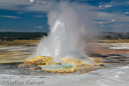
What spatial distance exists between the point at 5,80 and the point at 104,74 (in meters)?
6.20

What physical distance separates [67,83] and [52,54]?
9.37m

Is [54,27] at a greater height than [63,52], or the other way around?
[54,27]

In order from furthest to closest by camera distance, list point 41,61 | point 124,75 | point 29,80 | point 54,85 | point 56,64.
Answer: point 41,61
point 56,64
point 124,75
point 29,80
point 54,85

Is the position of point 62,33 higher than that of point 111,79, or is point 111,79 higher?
point 62,33

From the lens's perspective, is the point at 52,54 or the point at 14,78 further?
the point at 52,54

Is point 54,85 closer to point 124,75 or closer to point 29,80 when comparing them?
point 29,80

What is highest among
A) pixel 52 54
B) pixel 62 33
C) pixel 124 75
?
pixel 62 33

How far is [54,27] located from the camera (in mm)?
19219

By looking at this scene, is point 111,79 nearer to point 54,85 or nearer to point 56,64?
point 54,85

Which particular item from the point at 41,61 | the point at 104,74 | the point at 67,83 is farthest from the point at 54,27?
the point at 67,83

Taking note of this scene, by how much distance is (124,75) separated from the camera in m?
10.3

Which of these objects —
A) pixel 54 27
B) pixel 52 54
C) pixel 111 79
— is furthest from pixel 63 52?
pixel 111 79

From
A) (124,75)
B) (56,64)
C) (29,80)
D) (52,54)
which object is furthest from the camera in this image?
(52,54)

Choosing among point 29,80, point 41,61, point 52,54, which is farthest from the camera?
point 52,54
